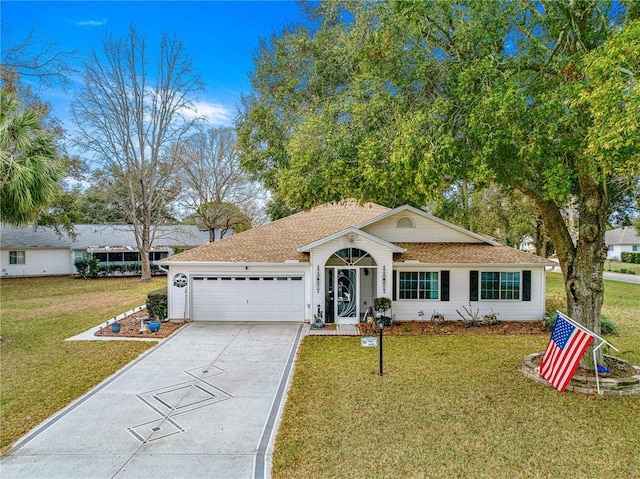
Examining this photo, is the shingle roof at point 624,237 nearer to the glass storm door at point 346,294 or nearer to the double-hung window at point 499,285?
the double-hung window at point 499,285

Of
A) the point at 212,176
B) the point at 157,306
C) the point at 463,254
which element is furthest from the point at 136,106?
the point at 463,254

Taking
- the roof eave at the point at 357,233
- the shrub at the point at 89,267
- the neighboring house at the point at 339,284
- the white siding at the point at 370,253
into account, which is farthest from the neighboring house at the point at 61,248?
the roof eave at the point at 357,233

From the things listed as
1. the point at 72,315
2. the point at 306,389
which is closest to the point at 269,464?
the point at 306,389

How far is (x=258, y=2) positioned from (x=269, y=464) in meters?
11.5

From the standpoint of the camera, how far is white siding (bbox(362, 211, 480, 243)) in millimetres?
16000

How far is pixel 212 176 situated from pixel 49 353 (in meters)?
25.3

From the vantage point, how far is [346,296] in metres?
14.6

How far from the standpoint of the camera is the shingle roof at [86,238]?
30.8m

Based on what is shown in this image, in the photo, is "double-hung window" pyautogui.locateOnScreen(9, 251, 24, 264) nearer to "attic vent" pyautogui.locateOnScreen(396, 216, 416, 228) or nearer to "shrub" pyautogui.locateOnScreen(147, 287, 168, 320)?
"shrub" pyautogui.locateOnScreen(147, 287, 168, 320)

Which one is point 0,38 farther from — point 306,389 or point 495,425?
point 495,425

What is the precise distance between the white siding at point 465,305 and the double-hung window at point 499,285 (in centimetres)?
24

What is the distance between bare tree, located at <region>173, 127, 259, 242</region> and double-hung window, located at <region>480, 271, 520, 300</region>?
2383 cm

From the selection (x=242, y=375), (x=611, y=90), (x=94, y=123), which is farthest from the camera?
(x=94, y=123)

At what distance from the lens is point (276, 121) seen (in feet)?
33.6
